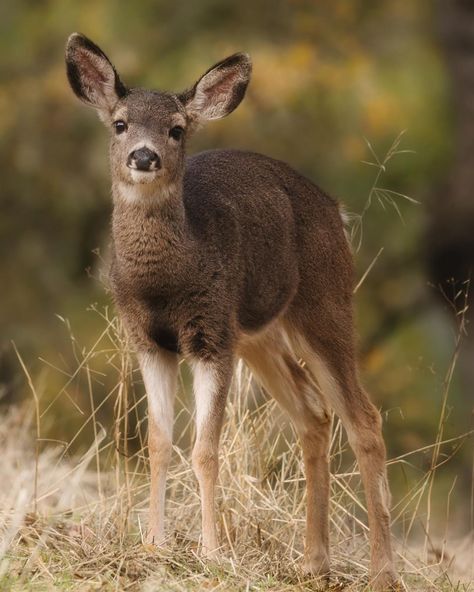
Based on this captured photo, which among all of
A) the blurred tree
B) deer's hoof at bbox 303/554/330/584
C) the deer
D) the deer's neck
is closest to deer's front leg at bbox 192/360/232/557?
the deer

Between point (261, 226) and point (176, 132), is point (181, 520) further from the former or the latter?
point (176, 132)

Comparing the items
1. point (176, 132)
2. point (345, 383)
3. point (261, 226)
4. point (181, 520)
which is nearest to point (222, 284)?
point (261, 226)

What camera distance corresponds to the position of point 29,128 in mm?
18719

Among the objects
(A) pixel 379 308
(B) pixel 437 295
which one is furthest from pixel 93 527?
(A) pixel 379 308

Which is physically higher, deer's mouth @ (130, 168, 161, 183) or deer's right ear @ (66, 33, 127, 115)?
deer's right ear @ (66, 33, 127, 115)

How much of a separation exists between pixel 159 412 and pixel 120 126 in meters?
1.34

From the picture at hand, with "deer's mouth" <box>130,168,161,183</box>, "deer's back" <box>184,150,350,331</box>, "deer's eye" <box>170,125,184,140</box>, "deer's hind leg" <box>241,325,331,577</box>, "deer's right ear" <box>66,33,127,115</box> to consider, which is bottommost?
"deer's hind leg" <box>241,325,331,577</box>

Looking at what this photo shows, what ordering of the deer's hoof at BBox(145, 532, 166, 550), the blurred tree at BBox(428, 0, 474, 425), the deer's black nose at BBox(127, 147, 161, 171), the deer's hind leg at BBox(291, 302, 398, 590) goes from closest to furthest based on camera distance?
the deer's hoof at BBox(145, 532, 166, 550) < the deer's black nose at BBox(127, 147, 161, 171) < the deer's hind leg at BBox(291, 302, 398, 590) < the blurred tree at BBox(428, 0, 474, 425)

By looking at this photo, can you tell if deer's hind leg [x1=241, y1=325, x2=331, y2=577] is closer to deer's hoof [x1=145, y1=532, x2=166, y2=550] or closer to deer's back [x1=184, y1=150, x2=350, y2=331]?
deer's back [x1=184, y1=150, x2=350, y2=331]

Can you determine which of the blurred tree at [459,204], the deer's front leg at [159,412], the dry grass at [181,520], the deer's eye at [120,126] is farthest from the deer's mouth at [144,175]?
the blurred tree at [459,204]

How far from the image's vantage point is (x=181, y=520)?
877 cm

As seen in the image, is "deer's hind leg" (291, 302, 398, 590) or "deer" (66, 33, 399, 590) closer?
"deer" (66, 33, 399, 590)

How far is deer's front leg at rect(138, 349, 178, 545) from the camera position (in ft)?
26.3

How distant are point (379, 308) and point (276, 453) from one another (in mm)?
8951
